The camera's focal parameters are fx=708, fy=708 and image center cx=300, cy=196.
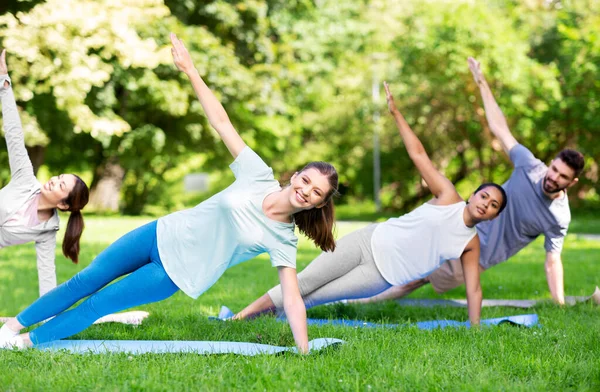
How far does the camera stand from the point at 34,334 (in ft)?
14.4

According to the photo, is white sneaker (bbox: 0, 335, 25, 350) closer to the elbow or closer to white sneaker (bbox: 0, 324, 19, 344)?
white sneaker (bbox: 0, 324, 19, 344)

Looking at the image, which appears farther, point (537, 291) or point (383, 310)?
point (537, 291)

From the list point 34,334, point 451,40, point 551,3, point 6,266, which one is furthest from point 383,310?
point 551,3

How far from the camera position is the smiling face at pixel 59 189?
491cm

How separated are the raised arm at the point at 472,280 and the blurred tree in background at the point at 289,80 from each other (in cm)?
1019

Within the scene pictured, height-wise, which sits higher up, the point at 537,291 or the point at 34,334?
the point at 34,334

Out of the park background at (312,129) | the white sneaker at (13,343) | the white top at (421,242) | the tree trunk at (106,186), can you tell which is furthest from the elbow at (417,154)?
the tree trunk at (106,186)

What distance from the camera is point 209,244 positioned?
4223 mm

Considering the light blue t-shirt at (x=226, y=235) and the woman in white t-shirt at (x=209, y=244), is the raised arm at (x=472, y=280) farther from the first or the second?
the light blue t-shirt at (x=226, y=235)

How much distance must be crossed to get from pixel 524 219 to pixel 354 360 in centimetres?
295

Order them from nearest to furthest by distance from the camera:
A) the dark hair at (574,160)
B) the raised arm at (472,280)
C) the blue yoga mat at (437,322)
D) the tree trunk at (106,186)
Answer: the blue yoga mat at (437,322)
the raised arm at (472,280)
the dark hair at (574,160)
the tree trunk at (106,186)

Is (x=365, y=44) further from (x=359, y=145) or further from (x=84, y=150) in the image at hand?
(x=84, y=150)

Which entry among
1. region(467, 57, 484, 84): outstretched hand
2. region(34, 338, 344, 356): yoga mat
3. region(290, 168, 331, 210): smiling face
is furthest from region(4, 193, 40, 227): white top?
region(467, 57, 484, 84): outstretched hand

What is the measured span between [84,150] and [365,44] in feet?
35.6
